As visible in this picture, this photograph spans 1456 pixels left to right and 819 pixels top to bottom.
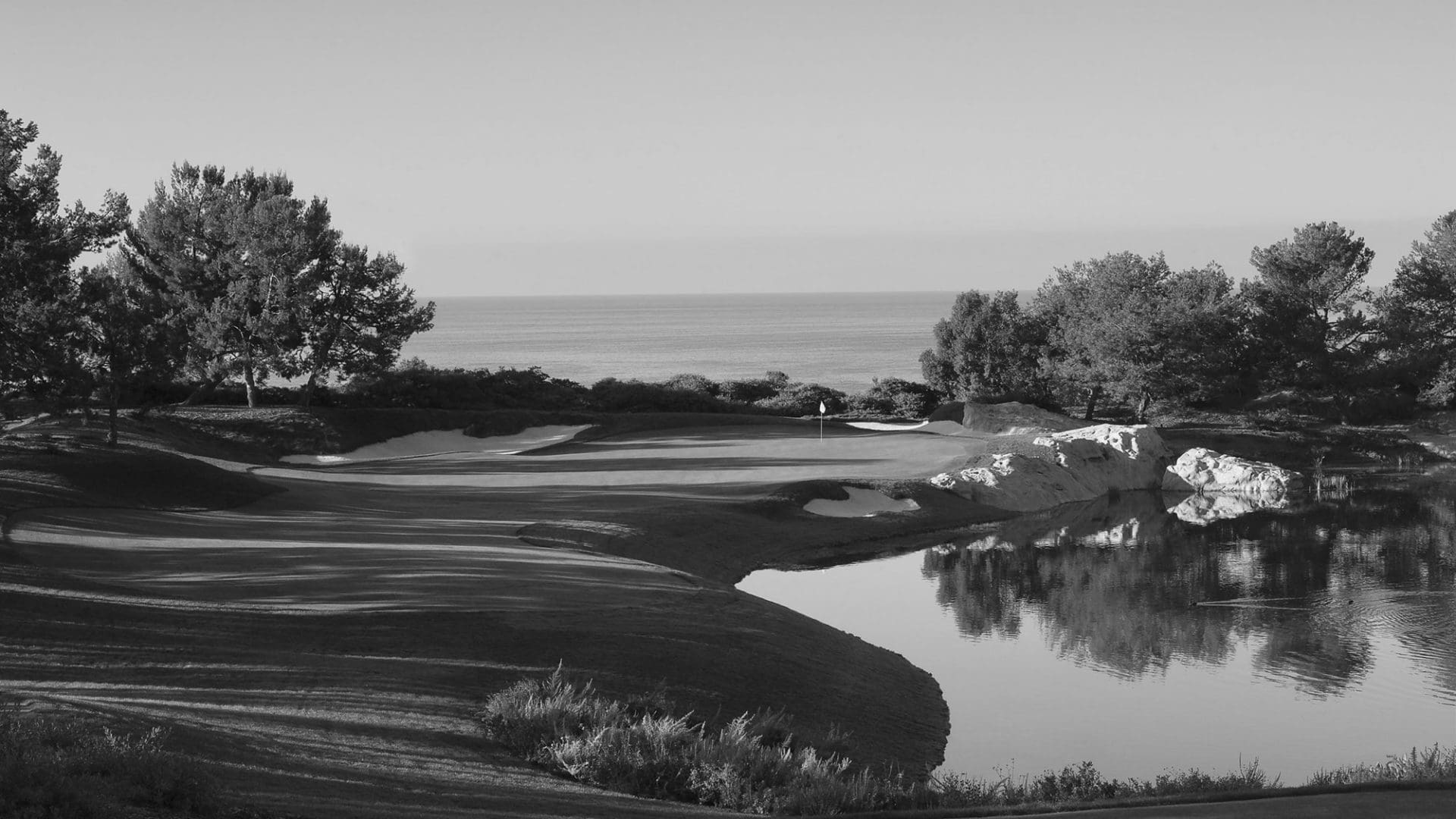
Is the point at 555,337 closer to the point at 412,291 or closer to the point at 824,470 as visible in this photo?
the point at 412,291

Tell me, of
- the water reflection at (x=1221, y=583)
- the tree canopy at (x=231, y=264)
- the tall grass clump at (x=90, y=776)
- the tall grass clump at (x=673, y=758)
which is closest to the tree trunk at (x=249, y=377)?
the tree canopy at (x=231, y=264)

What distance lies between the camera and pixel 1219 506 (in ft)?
137

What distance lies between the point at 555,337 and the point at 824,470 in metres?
160

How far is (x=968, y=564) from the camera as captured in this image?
31.3 meters

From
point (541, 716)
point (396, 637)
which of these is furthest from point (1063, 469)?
point (541, 716)

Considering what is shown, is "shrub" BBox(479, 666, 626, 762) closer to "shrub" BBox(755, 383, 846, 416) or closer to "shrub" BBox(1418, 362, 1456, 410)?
"shrub" BBox(755, 383, 846, 416)

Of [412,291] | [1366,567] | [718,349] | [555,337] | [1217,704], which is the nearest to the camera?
[1217,704]

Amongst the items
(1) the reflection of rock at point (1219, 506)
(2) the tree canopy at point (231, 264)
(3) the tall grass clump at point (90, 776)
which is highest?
(2) the tree canopy at point (231, 264)

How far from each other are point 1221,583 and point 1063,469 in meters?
15.5

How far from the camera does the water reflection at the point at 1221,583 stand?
73.0 ft

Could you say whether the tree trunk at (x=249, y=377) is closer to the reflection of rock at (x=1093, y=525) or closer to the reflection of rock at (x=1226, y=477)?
the reflection of rock at (x=1093, y=525)

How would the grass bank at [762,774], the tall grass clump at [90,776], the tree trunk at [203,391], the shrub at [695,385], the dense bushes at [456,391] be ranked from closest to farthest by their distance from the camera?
the tall grass clump at [90,776]
the grass bank at [762,774]
the tree trunk at [203,391]
the dense bushes at [456,391]
the shrub at [695,385]

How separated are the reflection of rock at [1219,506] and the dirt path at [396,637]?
16.4 metres

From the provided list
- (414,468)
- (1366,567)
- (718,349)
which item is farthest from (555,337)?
(1366,567)
